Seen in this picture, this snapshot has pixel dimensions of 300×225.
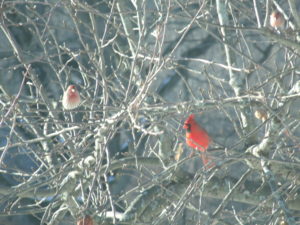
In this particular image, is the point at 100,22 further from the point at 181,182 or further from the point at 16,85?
the point at 181,182

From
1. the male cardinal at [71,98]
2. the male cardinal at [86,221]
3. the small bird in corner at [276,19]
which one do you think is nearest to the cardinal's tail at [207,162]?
the male cardinal at [86,221]

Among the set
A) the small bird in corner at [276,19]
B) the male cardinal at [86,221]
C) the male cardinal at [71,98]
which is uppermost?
the small bird in corner at [276,19]

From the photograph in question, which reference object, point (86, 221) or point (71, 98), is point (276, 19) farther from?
point (86, 221)

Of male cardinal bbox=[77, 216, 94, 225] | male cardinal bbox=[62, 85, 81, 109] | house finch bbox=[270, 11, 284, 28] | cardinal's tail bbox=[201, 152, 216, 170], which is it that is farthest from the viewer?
house finch bbox=[270, 11, 284, 28]

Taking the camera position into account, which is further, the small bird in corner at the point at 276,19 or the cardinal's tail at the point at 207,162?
the small bird in corner at the point at 276,19

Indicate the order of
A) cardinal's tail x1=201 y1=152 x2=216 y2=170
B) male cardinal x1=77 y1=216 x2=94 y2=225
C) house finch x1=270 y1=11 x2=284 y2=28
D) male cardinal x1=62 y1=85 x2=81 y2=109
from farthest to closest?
house finch x1=270 y1=11 x2=284 y2=28, male cardinal x1=62 y1=85 x2=81 y2=109, cardinal's tail x1=201 y1=152 x2=216 y2=170, male cardinal x1=77 y1=216 x2=94 y2=225

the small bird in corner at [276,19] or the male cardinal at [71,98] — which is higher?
the small bird in corner at [276,19]

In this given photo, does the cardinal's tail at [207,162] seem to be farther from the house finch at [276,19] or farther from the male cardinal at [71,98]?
the house finch at [276,19]

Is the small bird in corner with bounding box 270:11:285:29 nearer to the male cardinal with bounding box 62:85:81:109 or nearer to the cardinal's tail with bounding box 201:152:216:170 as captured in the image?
the cardinal's tail with bounding box 201:152:216:170

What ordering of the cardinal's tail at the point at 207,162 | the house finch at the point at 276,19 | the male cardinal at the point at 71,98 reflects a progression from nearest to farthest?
the cardinal's tail at the point at 207,162
the male cardinal at the point at 71,98
the house finch at the point at 276,19

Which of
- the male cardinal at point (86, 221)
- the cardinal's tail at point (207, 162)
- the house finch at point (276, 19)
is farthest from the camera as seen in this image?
the house finch at point (276, 19)

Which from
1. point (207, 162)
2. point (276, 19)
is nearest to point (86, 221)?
point (207, 162)

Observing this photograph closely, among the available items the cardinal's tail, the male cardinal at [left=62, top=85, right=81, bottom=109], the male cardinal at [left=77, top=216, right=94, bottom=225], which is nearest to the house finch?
the cardinal's tail

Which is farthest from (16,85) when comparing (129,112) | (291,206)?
(129,112)
